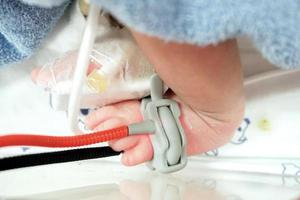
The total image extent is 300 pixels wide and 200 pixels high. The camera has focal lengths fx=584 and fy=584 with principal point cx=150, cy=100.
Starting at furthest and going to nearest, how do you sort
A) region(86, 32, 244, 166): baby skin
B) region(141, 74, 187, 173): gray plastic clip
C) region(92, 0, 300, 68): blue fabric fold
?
region(141, 74, 187, 173): gray plastic clip < region(86, 32, 244, 166): baby skin < region(92, 0, 300, 68): blue fabric fold

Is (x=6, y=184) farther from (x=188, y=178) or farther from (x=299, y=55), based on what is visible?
(x=299, y=55)

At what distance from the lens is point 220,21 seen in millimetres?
578

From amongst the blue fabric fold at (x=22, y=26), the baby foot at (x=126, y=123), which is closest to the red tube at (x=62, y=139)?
the baby foot at (x=126, y=123)

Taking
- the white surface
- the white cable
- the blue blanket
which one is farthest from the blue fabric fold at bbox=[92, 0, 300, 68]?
the white surface

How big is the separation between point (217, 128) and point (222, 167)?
0.33ft

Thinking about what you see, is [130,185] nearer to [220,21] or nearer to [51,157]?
[51,157]

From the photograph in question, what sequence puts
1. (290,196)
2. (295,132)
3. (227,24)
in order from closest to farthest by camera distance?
(227,24) → (290,196) → (295,132)

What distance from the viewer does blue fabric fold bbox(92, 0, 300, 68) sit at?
1.81ft

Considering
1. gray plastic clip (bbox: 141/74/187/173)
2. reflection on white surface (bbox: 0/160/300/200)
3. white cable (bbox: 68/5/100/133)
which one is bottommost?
reflection on white surface (bbox: 0/160/300/200)

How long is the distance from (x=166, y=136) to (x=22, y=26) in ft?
0.79

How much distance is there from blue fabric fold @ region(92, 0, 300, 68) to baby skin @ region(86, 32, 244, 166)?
0.23 ft

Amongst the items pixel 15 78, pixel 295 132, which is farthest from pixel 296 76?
pixel 15 78

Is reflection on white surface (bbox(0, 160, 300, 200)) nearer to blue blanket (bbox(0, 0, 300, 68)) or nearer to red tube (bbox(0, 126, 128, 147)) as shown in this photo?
red tube (bbox(0, 126, 128, 147))

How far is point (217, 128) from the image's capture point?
2.67 ft
